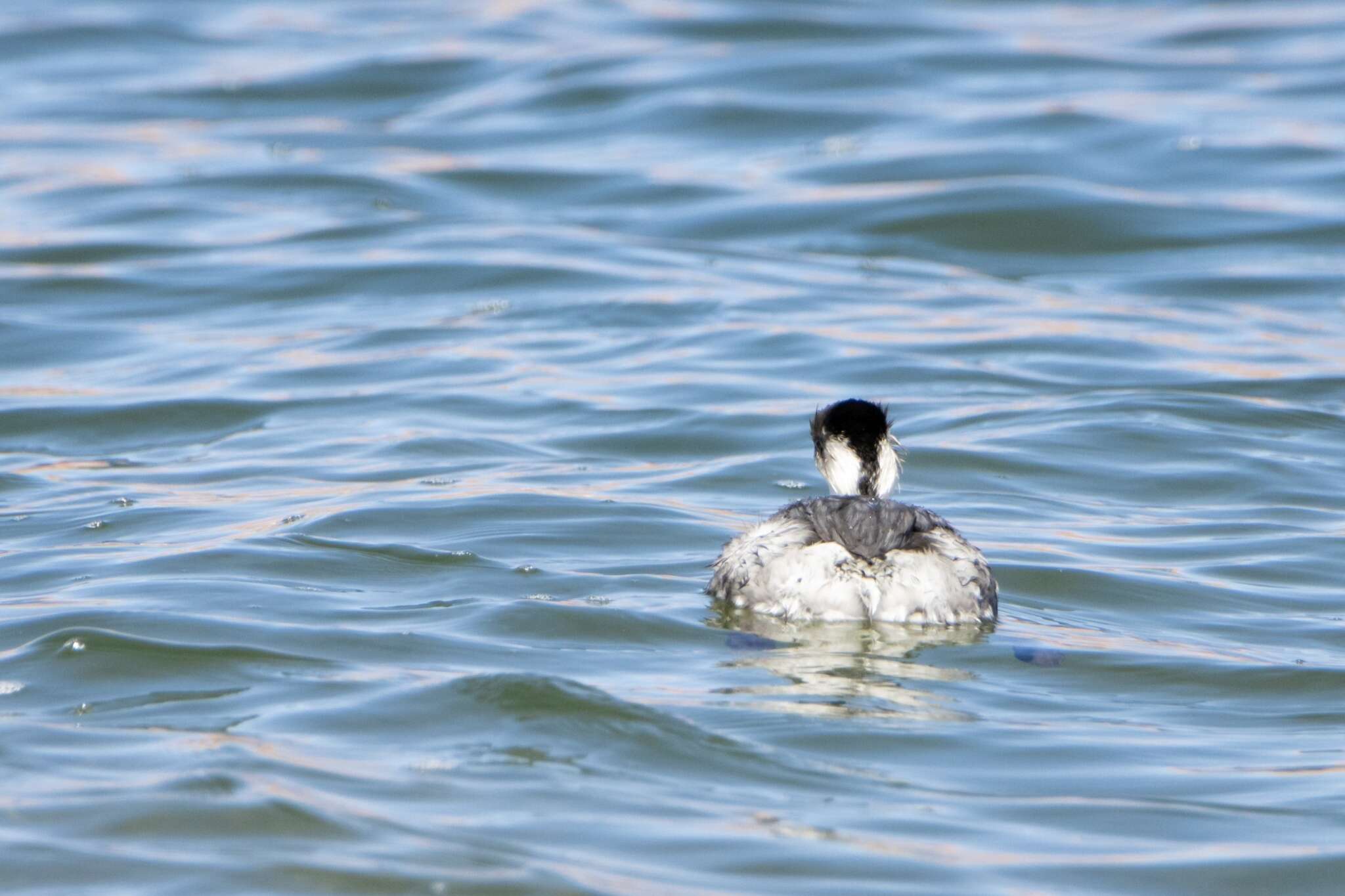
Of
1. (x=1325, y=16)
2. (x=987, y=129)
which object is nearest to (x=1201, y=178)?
(x=987, y=129)

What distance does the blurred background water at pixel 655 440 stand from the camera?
5305 mm

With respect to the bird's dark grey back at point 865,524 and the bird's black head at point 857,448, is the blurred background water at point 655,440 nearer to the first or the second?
the bird's dark grey back at point 865,524

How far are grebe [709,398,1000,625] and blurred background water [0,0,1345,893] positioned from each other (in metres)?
0.15

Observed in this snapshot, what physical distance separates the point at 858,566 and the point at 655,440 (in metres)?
3.79

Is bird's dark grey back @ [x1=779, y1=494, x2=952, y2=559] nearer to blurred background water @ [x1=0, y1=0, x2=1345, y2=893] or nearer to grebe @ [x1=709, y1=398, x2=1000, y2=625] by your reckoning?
grebe @ [x1=709, y1=398, x2=1000, y2=625]

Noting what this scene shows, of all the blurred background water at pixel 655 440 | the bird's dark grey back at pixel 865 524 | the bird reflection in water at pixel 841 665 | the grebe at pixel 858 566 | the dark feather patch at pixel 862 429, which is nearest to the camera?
the blurred background water at pixel 655 440

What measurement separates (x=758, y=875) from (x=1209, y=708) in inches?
83.8

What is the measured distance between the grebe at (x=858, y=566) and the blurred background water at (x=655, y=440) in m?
0.15

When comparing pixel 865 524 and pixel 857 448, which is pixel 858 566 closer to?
pixel 865 524

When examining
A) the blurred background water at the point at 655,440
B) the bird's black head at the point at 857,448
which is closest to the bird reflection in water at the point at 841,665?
the blurred background water at the point at 655,440

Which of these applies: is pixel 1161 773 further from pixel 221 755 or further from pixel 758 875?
pixel 221 755

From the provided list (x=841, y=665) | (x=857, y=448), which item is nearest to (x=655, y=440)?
(x=857, y=448)

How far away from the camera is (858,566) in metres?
6.72

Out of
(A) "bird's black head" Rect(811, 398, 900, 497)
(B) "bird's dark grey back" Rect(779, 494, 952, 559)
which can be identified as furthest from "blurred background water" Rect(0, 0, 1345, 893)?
(A) "bird's black head" Rect(811, 398, 900, 497)
